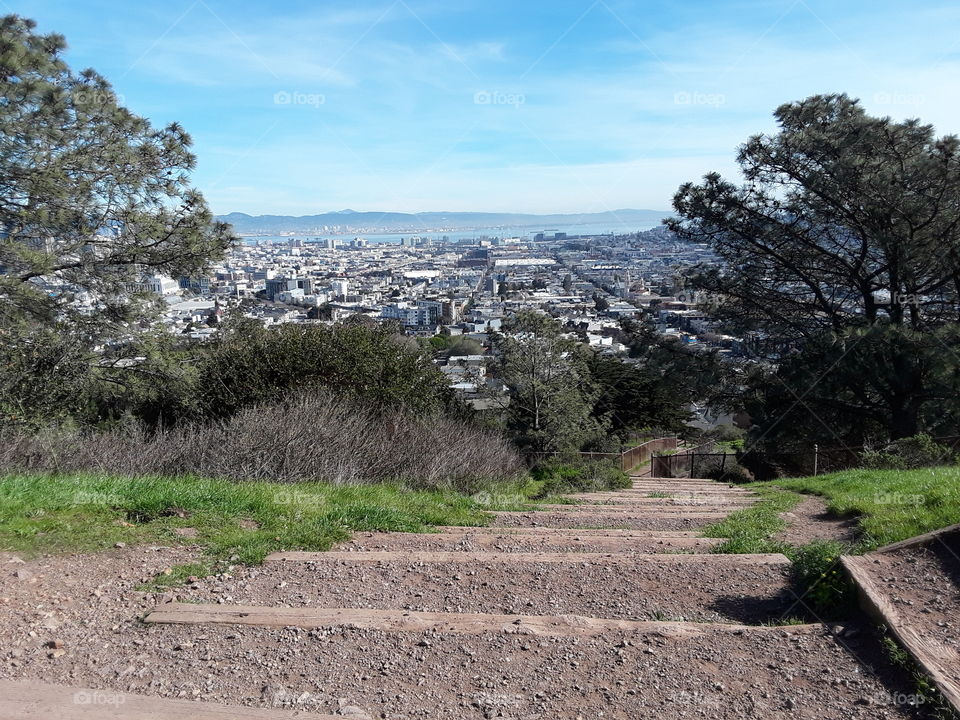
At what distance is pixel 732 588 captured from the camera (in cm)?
409

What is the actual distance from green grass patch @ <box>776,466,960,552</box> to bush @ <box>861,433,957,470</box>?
0.78m

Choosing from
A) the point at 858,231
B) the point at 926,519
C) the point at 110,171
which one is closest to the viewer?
the point at 926,519

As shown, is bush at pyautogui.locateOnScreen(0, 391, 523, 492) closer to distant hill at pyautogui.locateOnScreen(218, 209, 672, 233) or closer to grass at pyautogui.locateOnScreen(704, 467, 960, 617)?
grass at pyautogui.locateOnScreen(704, 467, 960, 617)

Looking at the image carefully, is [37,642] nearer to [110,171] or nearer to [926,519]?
[926,519]

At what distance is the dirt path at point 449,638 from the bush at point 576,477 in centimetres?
618

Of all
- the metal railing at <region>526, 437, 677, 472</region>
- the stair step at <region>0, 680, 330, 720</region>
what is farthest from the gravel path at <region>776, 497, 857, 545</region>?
the metal railing at <region>526, 437, 677, 472</region>

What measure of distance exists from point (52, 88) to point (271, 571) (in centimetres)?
875

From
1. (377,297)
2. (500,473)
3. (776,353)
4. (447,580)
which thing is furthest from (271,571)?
(377,297)

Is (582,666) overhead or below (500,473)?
overhead

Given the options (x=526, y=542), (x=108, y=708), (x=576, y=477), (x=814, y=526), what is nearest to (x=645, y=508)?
(x=814, y=526)

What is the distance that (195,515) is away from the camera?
5.28 m

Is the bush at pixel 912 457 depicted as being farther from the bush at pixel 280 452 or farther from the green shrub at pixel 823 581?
the green shrub at pixel 823 581

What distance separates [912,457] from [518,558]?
26.9 feet

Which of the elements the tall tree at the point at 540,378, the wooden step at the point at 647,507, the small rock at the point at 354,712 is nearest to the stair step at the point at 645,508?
the wooden step at the point at 647,507
